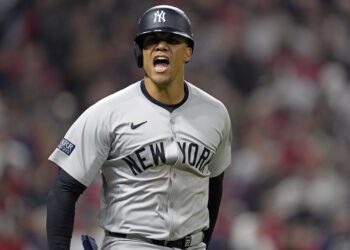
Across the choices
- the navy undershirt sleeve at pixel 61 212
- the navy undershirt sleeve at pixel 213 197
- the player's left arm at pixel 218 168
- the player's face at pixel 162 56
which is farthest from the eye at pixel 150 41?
the navy undershirt sleeve at pixel 213 197

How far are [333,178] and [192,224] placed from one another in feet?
13.2

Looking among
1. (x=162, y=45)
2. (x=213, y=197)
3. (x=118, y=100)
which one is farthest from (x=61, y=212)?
(x=213, y=197)

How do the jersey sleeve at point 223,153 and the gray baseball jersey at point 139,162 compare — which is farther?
the jersey sleeve at point 223,153

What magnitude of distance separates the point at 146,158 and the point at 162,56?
379mm

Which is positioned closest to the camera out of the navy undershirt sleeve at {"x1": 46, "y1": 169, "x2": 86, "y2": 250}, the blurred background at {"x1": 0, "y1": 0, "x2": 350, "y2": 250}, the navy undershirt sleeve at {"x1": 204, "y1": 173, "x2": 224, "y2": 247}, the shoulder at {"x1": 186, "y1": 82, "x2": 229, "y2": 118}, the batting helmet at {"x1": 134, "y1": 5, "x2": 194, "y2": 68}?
the navy undershirt sleeve at {"x1": 46, "y1": 169, "x2": 86, "y2": 250}

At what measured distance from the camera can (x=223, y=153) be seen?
4152mm

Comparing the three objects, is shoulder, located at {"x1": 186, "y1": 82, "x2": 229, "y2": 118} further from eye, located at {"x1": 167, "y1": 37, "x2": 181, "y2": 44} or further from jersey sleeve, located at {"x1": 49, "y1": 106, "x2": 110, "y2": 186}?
jersey sleeve, located at {"x1": 49, "y1": 106, "x2": 110, "y2": 186}

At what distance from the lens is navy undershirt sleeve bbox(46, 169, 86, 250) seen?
146 inches

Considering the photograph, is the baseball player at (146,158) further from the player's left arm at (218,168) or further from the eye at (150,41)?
the player's left arm at (218,168)

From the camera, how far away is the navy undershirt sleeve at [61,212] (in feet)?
12.1

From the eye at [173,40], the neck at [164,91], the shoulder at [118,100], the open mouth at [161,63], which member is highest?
the eye at [173,40]

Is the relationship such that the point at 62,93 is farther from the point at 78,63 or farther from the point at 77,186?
the point at 77,186

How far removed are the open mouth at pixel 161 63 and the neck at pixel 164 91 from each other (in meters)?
0.07

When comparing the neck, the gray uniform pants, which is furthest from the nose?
the gray uniform pants
